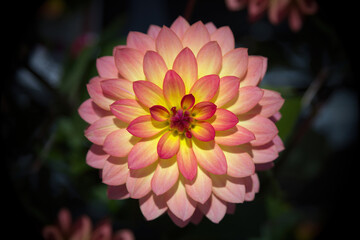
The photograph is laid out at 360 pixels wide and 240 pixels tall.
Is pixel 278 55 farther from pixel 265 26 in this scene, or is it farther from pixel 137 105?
pixel 137 105

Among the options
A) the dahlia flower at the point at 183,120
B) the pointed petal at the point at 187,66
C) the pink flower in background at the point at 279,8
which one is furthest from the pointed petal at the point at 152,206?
the pink flower in background at the point at 279,8

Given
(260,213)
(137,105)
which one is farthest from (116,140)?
(260,213)

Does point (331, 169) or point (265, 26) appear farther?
point (331, 169)

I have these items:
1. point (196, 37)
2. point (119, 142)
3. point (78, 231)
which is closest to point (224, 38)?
point (196, 37)

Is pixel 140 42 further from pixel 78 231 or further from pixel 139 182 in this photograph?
pixel 78 231

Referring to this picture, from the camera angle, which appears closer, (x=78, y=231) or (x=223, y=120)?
(x=223, y=120)

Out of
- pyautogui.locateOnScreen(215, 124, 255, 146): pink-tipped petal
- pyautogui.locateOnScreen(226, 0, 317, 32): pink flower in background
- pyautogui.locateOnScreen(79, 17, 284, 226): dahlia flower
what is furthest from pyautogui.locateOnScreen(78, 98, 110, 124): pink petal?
pyautogui.locateOnScreen(226, 0, 317, 32): pink flower in background

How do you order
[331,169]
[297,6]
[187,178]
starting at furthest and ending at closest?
[331,169], [297,6], [187,178]
